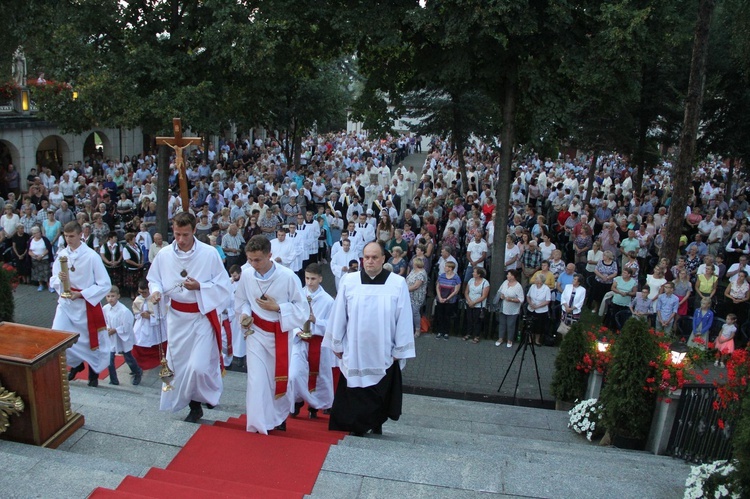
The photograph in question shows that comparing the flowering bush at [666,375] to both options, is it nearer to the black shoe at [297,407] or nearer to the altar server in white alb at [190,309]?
the black shoe at [297,407]

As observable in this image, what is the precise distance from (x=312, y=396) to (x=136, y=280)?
7.91 m

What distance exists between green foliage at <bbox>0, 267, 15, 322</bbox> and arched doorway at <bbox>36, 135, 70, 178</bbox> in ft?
65.8

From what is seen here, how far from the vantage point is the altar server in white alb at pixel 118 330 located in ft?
30.2

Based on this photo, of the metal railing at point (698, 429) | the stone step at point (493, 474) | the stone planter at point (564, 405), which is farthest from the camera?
the stone planter at point (564, 405)

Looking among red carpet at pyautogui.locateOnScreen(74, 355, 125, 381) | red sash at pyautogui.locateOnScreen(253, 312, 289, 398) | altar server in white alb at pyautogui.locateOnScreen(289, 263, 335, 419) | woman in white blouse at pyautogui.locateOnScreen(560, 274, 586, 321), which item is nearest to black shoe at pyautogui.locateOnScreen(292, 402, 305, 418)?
altar server in white alb at pyautogui.locateOnScreen(289, 263, 335, 419)

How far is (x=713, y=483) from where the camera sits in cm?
512

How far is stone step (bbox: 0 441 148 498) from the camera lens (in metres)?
4.21

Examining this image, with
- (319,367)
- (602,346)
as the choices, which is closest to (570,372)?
(602,346)

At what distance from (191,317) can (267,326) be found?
0.71 m

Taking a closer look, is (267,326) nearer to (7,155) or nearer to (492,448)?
(492,448)

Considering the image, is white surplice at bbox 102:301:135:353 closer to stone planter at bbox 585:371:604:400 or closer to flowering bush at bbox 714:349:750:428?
stone planter at bbox 585:371:604:400

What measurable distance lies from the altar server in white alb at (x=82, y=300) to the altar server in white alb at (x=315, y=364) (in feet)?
7.99

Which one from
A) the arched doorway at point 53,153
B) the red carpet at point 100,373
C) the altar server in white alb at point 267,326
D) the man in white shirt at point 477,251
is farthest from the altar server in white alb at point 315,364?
the arched doorway at point 53,153

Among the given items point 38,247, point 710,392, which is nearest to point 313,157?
point 38,247
